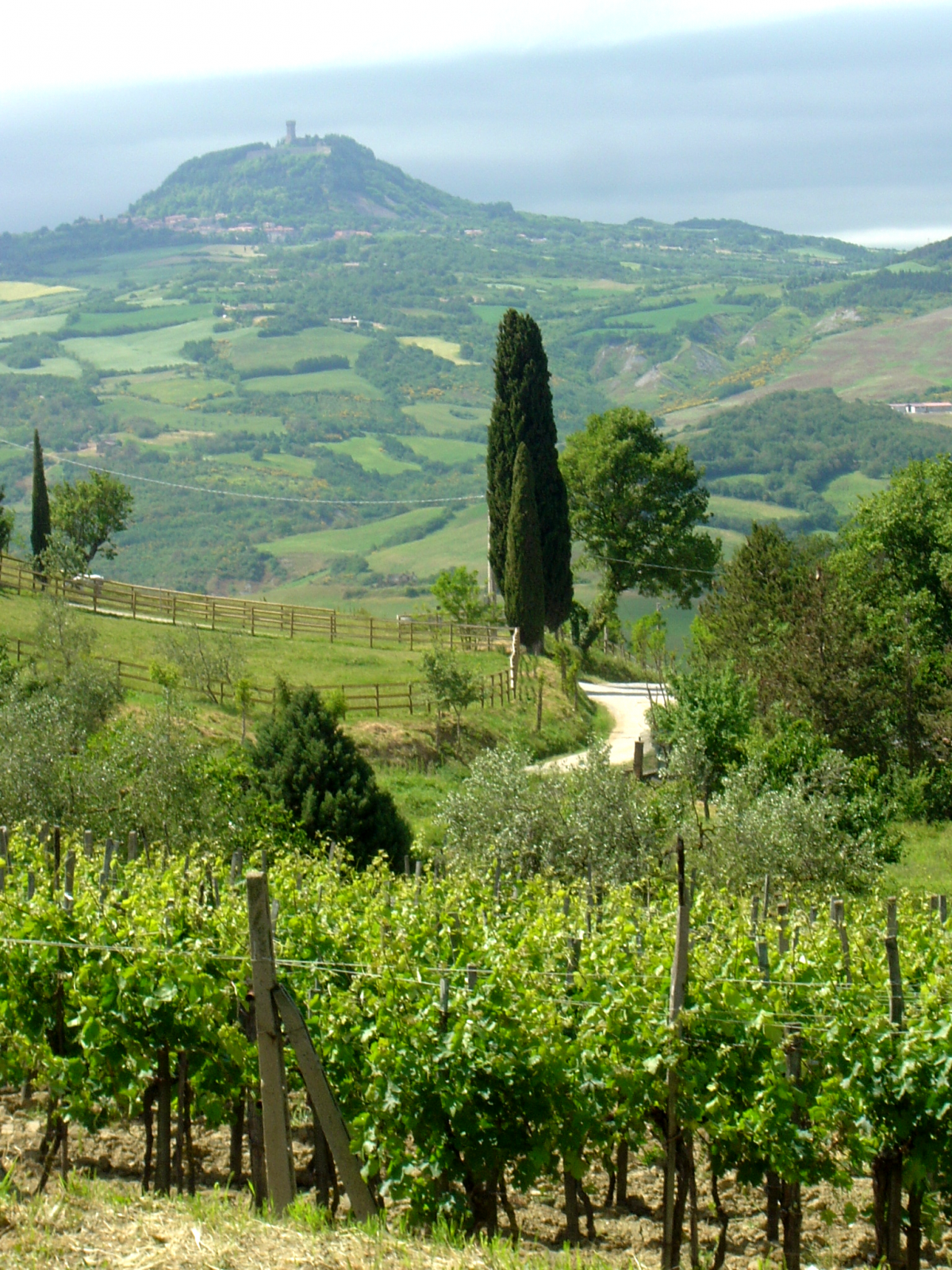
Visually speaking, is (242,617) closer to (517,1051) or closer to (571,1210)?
(571,1210)

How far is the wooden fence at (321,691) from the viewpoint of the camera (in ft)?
97.7

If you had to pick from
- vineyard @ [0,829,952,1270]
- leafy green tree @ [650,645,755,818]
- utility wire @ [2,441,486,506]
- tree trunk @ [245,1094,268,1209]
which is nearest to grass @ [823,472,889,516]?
utility wire @ [2,441,486,506]

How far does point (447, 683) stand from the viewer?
2983 cm

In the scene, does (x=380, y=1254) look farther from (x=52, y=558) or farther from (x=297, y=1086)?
(x=52, y=558)

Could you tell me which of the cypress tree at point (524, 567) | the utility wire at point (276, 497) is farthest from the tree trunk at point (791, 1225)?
the utility wire at point (276, 497)

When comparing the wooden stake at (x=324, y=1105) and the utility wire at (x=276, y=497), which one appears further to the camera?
the utility wire at (x=276, y=497)

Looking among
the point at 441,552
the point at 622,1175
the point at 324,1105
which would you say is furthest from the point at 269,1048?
the point at 441,552

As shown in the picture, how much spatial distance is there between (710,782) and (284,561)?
5904 inches

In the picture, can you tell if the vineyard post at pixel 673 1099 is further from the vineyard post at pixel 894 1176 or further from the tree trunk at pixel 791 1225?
the vineyard post at pixel 894 1176

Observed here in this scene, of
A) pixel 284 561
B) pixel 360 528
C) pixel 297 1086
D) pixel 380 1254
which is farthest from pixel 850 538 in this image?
pixel 360 528

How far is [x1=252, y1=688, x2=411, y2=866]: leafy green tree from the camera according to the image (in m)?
19.9

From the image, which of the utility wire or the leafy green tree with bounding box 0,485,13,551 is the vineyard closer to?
the leafy green tree with bounding box 0,485,13,551

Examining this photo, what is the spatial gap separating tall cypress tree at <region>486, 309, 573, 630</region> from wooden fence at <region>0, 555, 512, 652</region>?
337 centimetres

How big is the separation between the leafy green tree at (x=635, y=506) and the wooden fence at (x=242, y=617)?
11090mm
